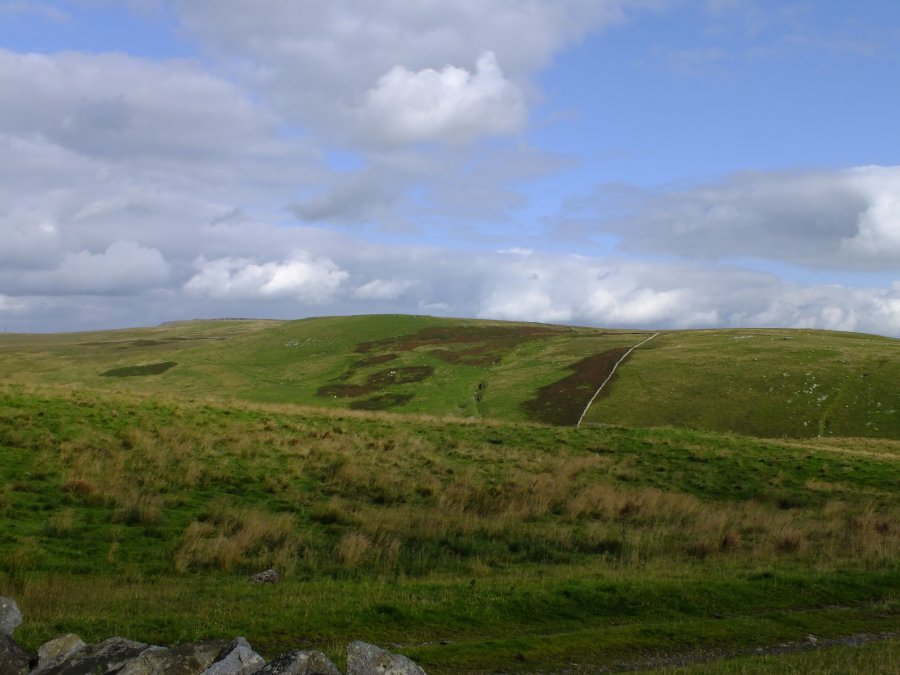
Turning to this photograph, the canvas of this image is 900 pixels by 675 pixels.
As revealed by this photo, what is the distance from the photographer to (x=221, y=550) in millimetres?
14539

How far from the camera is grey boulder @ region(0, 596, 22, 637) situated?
762 cm

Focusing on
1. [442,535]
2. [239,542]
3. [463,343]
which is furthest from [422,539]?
[463,343]

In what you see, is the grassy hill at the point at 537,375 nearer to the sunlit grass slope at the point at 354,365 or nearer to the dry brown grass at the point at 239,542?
the sunlit grass slope at the point at 354,365

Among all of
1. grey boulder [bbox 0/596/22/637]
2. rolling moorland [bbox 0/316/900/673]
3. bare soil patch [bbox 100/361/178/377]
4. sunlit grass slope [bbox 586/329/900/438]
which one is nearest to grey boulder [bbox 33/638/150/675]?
grey boulder [bbox 0/596/22/637]

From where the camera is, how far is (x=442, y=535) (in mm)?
17500

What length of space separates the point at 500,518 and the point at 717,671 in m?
11.4

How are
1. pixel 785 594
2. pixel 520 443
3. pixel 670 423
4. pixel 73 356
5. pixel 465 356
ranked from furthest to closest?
1. pixel 73 356
2. pixel 465 356
3. pixel 670 423
4. pixel 520 443
5. pixel 785 594

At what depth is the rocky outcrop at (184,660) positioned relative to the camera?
250 inches

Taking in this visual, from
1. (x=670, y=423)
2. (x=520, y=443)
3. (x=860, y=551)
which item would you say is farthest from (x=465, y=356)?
(x=860, y=551)

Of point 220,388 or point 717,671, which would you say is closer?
point 717,671

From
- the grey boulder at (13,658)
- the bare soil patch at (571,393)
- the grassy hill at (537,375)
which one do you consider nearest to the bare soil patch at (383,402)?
the grassy hill at (537,375)

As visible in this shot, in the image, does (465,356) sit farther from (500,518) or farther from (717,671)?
(717,671)

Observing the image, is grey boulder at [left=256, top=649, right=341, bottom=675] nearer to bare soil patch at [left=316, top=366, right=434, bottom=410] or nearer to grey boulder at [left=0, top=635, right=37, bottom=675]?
grey boulder at [left=0, top=635, right=37, bottom=675]

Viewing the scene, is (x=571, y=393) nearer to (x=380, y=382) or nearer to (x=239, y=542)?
(x=380, y=382)
